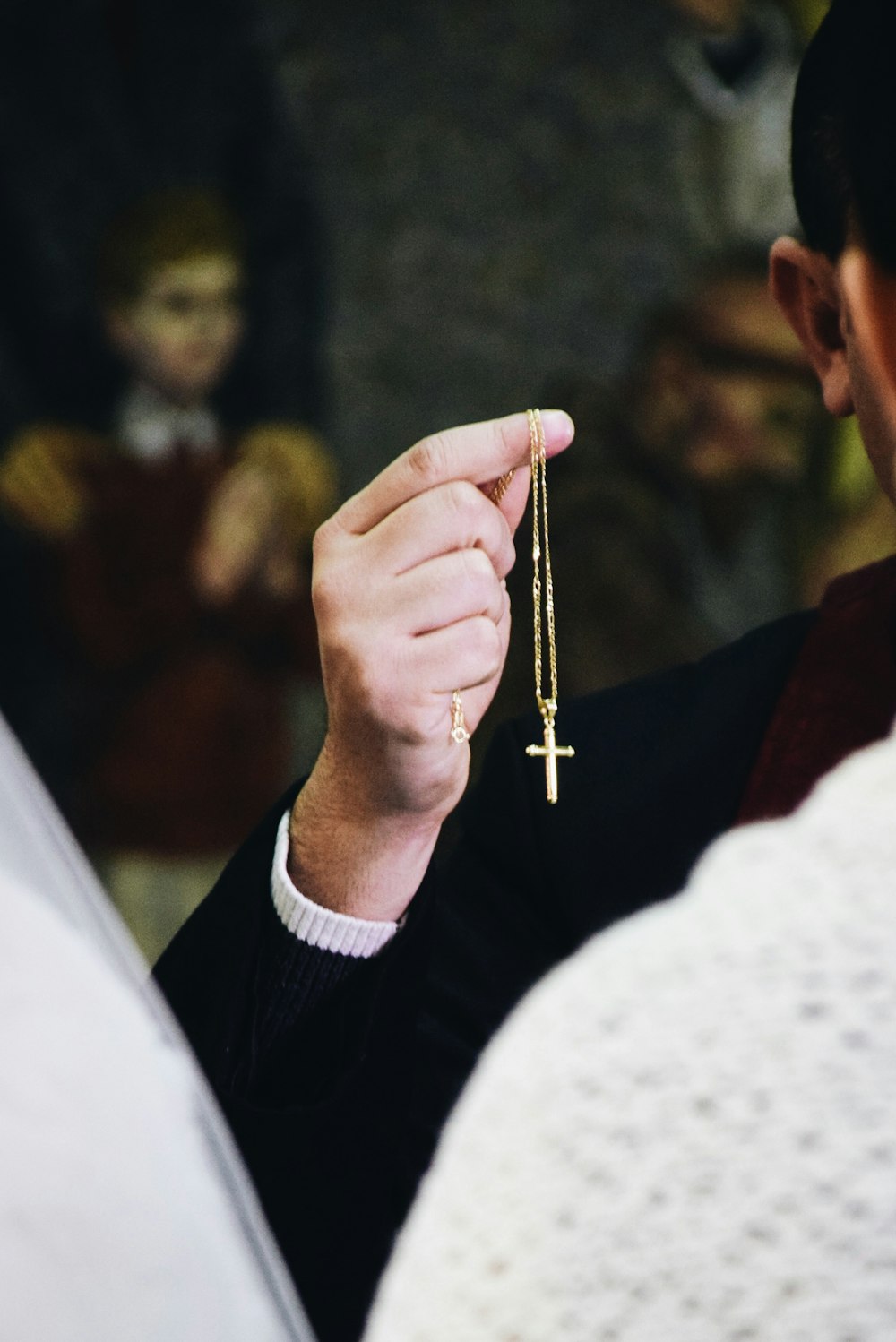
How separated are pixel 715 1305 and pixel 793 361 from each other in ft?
7.62

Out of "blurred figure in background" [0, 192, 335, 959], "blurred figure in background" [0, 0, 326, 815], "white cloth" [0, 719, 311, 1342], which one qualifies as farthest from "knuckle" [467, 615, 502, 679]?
"blurred figure in background" [0, 0, 326, 815]

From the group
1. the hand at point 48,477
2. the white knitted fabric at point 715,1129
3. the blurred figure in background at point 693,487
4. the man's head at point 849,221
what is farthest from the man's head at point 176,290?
the white knitted fabric at point 715,1129

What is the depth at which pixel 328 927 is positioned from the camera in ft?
4.19

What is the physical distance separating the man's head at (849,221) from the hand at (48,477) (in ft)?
6.18

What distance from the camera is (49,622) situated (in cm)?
278

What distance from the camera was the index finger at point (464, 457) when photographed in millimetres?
1178

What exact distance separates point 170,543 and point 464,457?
185 cm

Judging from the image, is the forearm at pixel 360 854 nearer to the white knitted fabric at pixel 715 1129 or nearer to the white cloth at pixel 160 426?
the white knitted fabric at pixel 715 1129

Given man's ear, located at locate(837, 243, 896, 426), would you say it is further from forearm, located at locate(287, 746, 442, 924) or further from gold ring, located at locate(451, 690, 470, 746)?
forearm, located at locate(287, 746, 442, 924)

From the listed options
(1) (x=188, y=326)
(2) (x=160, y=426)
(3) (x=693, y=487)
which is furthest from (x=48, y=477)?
(3) (x=693, y=487)

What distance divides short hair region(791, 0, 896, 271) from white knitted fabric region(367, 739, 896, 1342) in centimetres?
76

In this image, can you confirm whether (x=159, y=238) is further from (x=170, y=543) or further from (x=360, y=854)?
(x=360, y=854)

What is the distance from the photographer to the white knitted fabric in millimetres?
535

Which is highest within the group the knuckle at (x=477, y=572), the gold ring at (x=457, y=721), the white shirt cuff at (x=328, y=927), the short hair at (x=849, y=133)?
the short hair at (x=849, y=133)
